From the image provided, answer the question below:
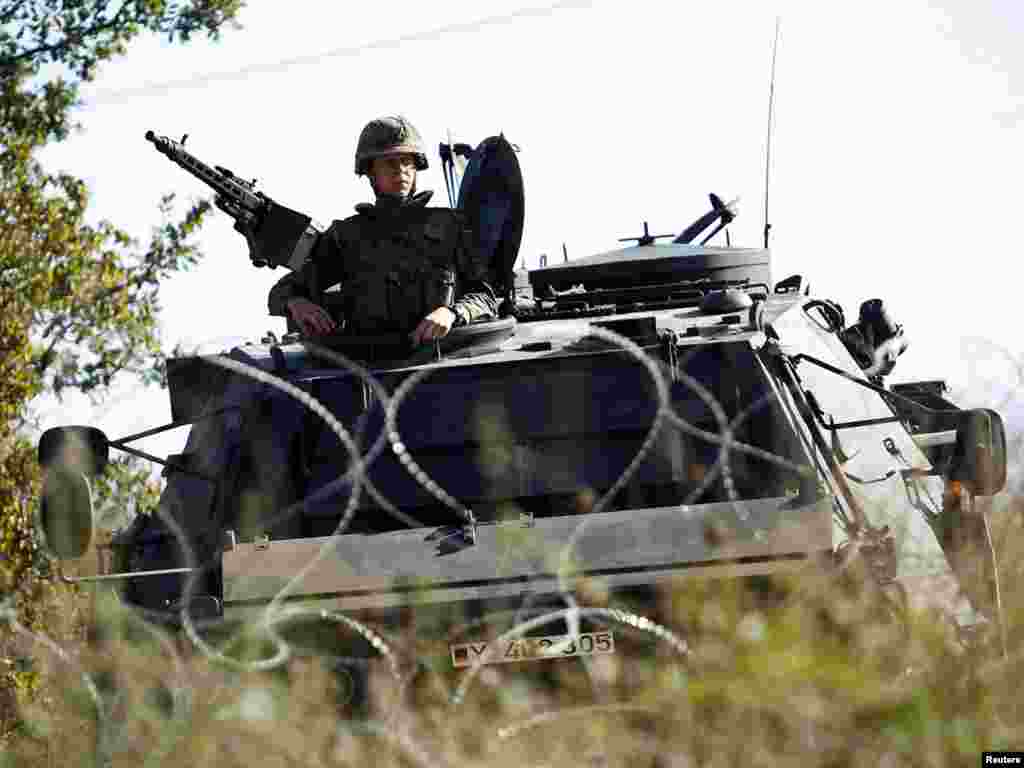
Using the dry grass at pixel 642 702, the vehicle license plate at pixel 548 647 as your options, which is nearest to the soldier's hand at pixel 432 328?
the dry grass at pixel 642 702

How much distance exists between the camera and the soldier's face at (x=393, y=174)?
847 centimetres

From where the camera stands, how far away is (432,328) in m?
7.86

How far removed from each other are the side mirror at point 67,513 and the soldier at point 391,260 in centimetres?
154

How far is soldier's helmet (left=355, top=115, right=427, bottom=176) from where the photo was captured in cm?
844

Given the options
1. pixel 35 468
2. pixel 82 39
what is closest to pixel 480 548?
pixel 35 468

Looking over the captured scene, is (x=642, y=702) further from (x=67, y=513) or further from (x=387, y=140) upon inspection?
(x=387, y=140)

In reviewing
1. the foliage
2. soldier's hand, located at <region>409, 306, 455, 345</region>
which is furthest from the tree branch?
soldier's hand, located at <region>409, 306, 455, 345</region>

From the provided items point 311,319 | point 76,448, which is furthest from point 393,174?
point 76,448

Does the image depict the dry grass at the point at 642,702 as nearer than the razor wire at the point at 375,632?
Yes

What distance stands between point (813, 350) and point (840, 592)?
3.11 m

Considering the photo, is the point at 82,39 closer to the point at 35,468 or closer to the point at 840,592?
the point at 35,468

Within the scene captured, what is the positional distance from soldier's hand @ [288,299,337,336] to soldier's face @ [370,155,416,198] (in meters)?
0.61

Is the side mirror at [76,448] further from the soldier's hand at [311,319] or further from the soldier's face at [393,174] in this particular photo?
the soldier's face at [393,174]

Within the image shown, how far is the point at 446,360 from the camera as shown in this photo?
7.86 m
